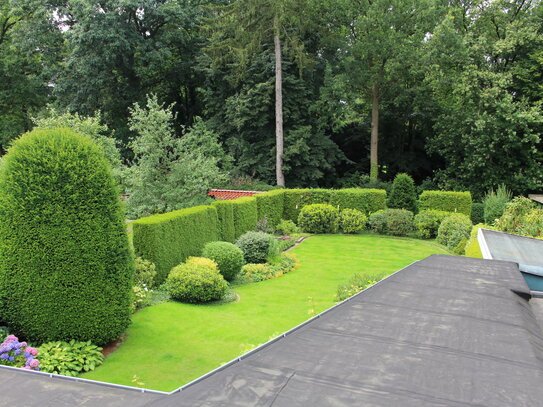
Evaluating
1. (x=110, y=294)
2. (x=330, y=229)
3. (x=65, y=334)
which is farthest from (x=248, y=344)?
(x=330, y=229)

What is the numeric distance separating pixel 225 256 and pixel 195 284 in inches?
72.2

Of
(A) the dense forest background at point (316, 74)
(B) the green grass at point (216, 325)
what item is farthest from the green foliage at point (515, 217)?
(A) the dense forest background at point (316, 74)

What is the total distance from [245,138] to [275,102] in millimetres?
3033

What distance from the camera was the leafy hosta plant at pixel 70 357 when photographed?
6.12 meters

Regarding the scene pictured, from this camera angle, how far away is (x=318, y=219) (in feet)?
63.2

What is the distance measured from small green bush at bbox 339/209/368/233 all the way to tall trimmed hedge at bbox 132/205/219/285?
25.6 ft

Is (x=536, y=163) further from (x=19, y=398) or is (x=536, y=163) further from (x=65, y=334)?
(x=19, y=398)

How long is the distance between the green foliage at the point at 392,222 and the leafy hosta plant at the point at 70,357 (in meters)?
14.4

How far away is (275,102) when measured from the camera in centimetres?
2681

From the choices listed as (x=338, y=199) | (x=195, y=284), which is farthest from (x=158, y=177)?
(x=338, y=199)

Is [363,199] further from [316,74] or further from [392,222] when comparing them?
[316,74]

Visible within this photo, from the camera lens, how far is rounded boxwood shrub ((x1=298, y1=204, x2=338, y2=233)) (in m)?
19.3

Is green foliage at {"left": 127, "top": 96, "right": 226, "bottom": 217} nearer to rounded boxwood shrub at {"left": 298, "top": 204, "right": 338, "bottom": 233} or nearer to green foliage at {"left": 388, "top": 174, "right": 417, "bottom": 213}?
rounded boxwood shrub at {"left": 298, "top": 204, "right": 338, "bottom": 233}

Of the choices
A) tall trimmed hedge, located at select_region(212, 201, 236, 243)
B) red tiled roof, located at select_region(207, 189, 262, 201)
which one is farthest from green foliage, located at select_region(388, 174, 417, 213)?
tall trimmed hedge, located at select_region(212, 201, 236, 243)
